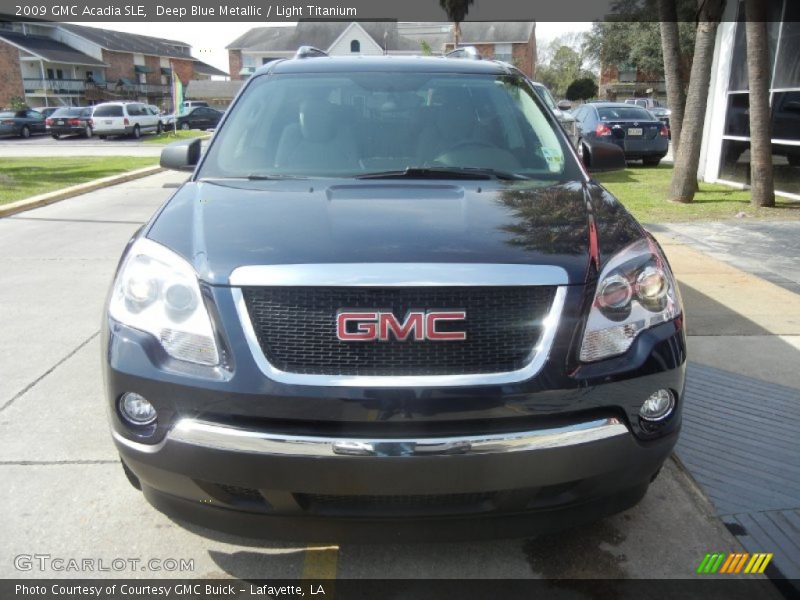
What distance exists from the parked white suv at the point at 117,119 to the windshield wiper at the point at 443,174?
113ft

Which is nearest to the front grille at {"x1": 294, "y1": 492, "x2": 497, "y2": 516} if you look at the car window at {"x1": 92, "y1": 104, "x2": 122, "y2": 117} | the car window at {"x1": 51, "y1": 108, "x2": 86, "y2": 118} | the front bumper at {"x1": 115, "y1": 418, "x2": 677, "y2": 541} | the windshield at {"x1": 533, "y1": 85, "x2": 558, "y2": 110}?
the front bumper at {"x1": 115, "y1": 418, "x2": 677, "y2": 541}

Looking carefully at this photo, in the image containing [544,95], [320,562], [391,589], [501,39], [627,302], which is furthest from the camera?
[501,39]

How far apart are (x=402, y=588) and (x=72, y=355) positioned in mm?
3089

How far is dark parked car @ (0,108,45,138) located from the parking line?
127 feet

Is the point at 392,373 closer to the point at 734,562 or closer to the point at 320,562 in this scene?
the point at 320,562

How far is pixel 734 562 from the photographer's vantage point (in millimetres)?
2576

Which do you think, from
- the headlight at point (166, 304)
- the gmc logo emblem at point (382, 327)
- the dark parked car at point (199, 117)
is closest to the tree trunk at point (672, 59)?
the gmc logo emblem at point (382, 327)

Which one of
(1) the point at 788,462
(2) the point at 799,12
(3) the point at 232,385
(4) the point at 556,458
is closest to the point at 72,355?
(3) the point at 232,385

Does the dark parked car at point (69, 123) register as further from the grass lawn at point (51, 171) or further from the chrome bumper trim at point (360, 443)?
the chrome bumper trim at point (360, 443)

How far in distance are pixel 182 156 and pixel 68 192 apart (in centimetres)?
942

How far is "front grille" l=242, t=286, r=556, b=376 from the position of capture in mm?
2115

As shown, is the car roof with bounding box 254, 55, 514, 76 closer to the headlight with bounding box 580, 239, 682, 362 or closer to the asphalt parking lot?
Result: the headlight with bounding box 580, 239, 682, 362

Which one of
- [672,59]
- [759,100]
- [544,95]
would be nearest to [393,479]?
[544,95]

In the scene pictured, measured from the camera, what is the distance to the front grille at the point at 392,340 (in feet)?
6.94
